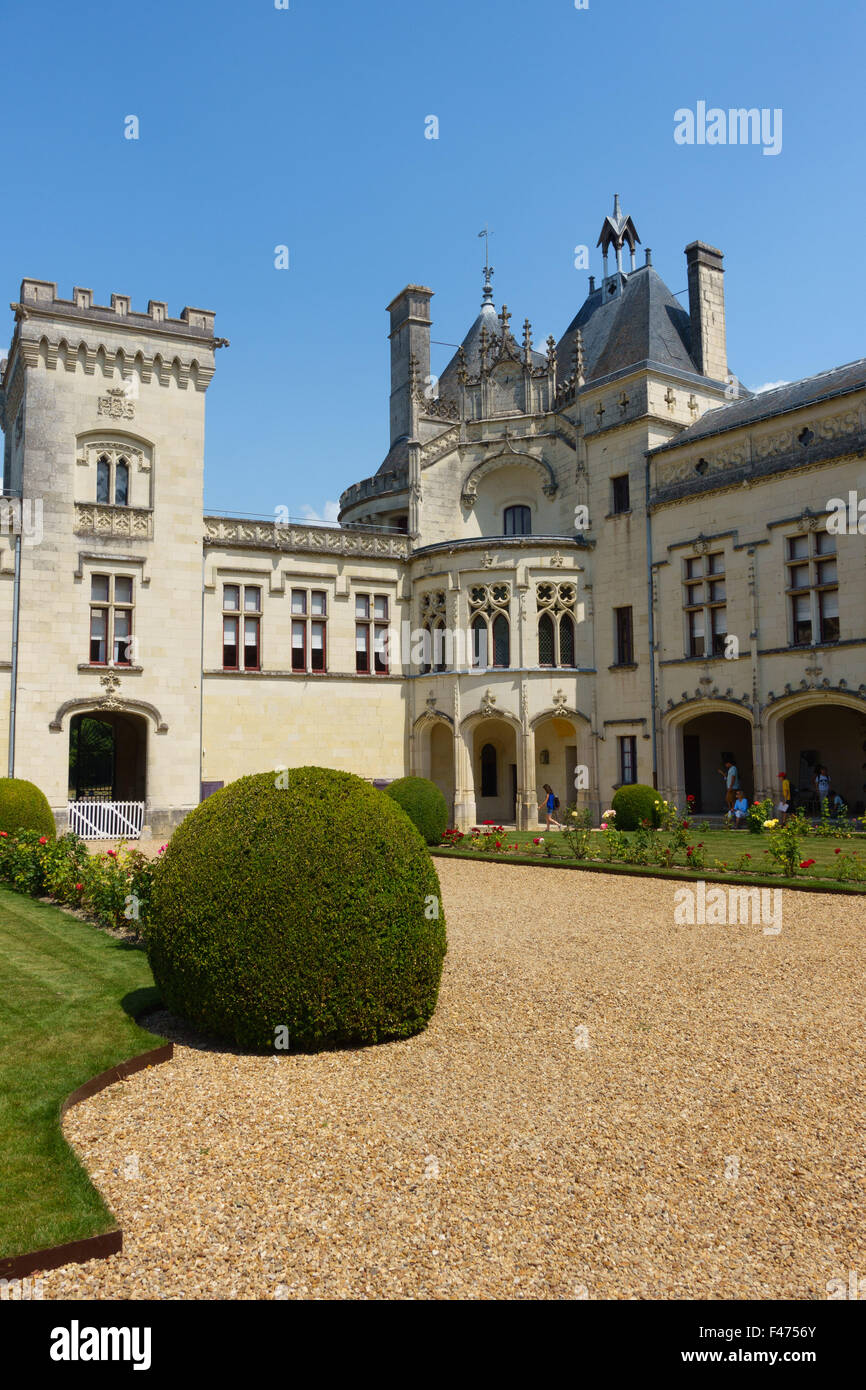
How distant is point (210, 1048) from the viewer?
7211 mm

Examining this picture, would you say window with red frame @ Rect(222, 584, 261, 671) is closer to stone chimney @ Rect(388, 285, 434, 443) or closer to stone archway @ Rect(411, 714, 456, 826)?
stone archway @ Rect(411, 714, 456, 826)

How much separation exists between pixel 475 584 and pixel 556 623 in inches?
112

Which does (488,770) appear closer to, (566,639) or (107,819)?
(566,639)

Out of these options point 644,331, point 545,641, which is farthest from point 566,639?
point 644,331

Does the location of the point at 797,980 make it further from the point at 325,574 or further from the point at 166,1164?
the point at 325,574

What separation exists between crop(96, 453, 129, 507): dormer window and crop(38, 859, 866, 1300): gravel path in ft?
67.2

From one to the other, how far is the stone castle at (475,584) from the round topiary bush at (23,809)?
2.58m

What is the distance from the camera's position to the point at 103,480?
999 inches

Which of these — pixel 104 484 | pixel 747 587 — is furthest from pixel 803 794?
pixel 104 484

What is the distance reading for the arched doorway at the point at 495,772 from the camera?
3120 cm

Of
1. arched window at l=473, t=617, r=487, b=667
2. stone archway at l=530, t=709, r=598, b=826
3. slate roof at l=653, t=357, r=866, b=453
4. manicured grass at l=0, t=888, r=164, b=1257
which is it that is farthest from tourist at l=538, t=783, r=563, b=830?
manicured grass at l=0, t=888, r=164, b=1257

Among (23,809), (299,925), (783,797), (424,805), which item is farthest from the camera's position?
(783,797)

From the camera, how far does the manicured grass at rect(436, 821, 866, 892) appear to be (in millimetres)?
14555
